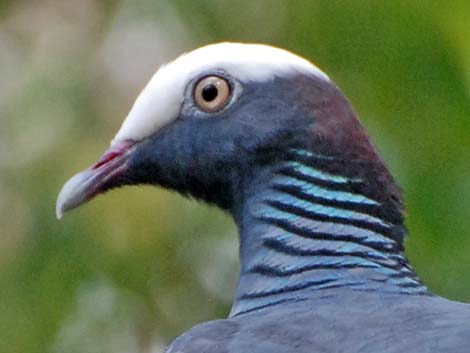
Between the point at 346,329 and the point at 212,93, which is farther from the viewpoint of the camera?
the point at 212,93

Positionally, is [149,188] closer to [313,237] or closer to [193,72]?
[193,72]

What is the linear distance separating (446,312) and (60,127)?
2.80 meters

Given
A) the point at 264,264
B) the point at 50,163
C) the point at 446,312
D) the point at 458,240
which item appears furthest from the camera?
the point at 50,163

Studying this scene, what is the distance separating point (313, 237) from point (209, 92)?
0.57 metres

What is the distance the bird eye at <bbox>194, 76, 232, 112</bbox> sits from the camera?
602 cm

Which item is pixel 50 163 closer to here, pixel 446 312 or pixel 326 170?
pixel 326 170

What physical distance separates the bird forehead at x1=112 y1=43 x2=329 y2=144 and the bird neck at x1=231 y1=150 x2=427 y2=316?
28cm

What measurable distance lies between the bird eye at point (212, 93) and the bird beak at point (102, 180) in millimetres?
260

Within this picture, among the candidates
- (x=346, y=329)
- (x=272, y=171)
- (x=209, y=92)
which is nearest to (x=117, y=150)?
(x=209, y=92)

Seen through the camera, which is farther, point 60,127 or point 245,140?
point 60,127

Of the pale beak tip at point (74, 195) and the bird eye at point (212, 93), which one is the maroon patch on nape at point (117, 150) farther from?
the bird eye at point (212, 93)

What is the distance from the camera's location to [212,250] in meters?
7.70

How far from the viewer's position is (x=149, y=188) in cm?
752

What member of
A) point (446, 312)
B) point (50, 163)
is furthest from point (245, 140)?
point (50, 163)
